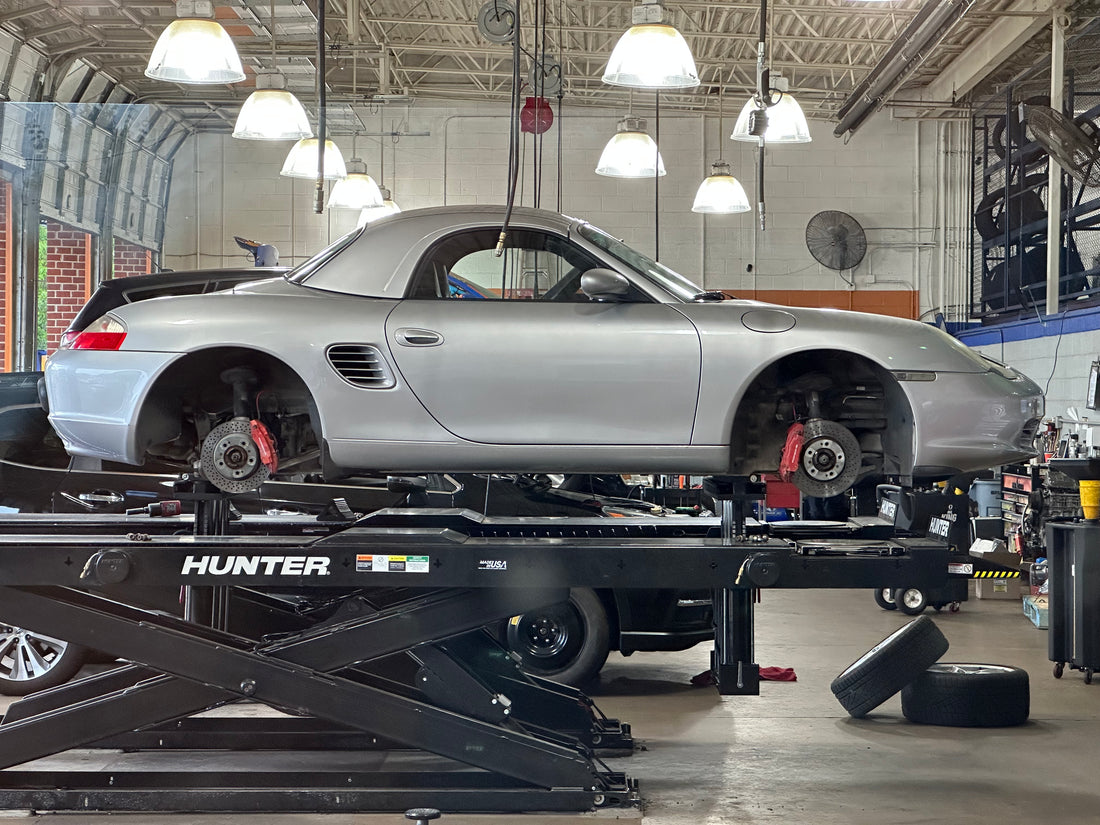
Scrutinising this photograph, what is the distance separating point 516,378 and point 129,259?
11.4 metres

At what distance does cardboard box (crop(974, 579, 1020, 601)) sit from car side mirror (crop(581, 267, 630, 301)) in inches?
260

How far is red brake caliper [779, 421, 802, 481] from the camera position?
3600mm

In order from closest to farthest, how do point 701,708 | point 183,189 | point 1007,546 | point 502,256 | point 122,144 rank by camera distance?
point 502,256 < point 701,708 < point 1007,546 < point 122,144 < point 183,189

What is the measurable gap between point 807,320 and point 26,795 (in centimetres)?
310

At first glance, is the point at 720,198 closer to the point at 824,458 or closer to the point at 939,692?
the point at 939,692

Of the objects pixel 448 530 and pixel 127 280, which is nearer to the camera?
pixel 448 530

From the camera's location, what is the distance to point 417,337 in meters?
3.57

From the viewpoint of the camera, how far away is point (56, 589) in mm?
3676

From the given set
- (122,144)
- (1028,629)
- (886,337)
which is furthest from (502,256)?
(122,144)

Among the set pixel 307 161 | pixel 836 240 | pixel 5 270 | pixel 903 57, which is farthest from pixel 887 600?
pixel 836 240

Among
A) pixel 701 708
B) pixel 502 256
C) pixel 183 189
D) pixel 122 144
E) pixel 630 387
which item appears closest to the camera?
pixel 630 387

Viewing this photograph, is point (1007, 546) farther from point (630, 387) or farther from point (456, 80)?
point (456, 80)

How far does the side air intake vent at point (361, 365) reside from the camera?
3559 millimetres

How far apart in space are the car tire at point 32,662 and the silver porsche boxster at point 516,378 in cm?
188
